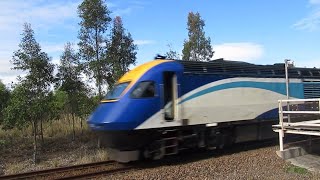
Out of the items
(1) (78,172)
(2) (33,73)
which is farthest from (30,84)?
(1) (78,172)

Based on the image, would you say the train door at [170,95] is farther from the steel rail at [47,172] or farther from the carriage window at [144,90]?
the steel rail at [47,172]

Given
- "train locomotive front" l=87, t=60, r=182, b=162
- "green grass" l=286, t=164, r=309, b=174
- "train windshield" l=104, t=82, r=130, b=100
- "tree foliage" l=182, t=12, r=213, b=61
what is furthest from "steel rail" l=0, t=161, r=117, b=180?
"tree foliage" l=182, t=12, r=213, b=61

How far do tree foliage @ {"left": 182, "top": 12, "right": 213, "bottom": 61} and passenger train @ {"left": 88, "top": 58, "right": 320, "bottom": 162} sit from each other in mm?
7496

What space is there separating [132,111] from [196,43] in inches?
520

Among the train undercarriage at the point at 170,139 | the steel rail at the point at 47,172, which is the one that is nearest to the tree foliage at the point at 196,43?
the train undercarriage at the point at 170,139

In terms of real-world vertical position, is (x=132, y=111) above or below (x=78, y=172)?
above

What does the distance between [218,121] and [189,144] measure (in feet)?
4.94

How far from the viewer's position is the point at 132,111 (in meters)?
12.1

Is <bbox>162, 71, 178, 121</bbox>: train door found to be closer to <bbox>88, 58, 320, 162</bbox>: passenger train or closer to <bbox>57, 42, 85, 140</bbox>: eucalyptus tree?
<bbox>88, 58, 320, 162</bbox>: passenger train

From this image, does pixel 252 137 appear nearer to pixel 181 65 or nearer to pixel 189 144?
pixel 189 144

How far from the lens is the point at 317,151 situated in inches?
574

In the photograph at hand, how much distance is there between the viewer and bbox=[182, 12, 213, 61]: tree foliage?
24203 millimetres

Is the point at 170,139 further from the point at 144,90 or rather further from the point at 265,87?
the point at 265,87

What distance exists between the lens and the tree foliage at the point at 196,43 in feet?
79.4
